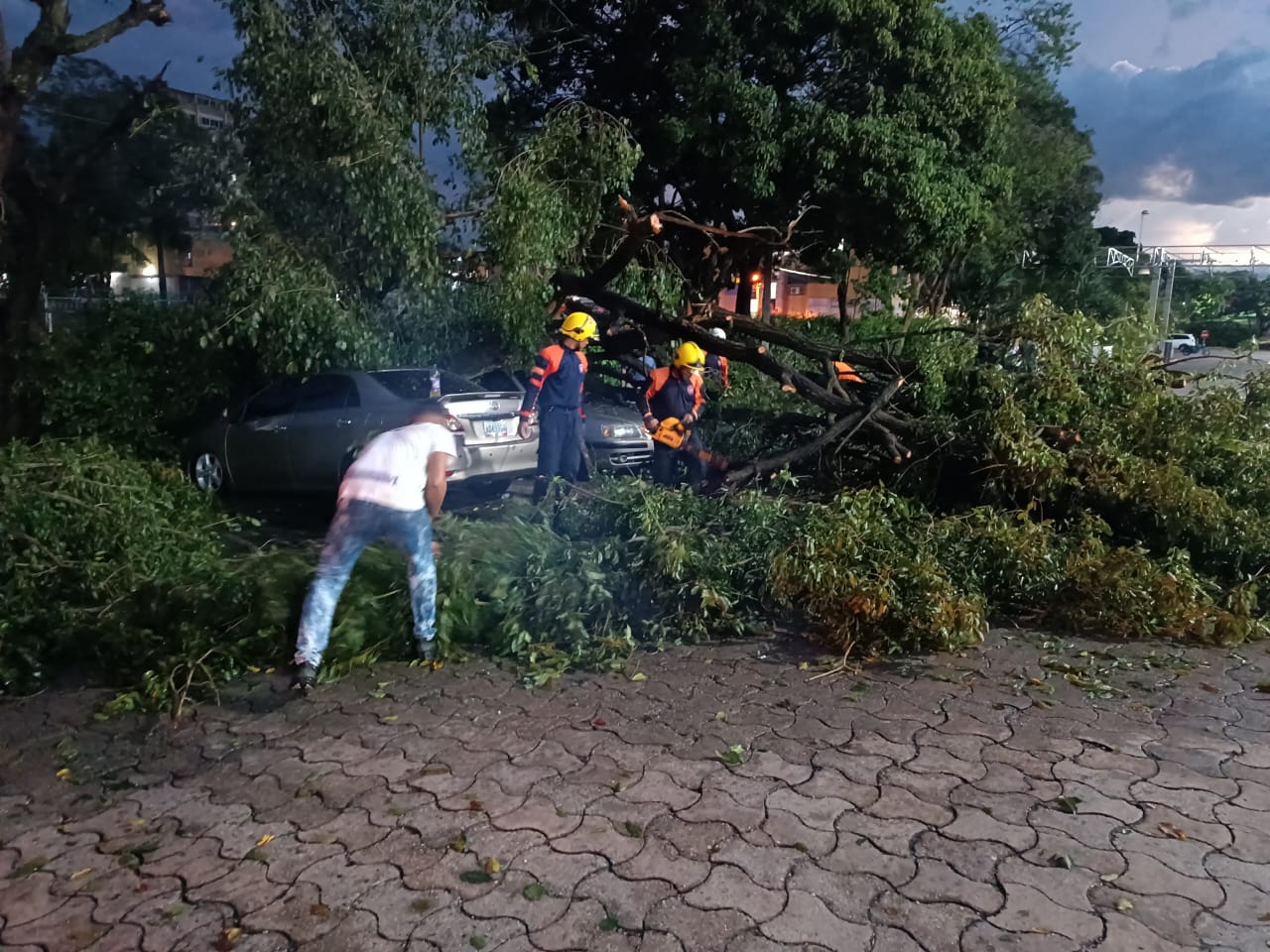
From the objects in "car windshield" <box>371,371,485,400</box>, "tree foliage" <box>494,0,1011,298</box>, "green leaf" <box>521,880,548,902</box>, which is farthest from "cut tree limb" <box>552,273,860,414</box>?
"green leaf" <box>521,880,548,902</box>

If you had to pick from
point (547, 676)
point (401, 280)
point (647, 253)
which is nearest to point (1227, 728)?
point (547, 676)

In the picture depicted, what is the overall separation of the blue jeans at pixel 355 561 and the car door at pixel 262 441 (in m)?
4.46

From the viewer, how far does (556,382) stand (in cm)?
794

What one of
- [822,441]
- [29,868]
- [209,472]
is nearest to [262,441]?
[209,472]

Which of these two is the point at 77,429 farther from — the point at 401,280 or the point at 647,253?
the point at 647,253

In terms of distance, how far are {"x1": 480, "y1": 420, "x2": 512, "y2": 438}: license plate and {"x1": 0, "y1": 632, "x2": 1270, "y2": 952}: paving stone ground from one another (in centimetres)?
388

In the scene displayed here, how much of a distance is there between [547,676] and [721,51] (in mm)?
12246

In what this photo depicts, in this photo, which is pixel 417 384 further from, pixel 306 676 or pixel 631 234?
pixel 306 676

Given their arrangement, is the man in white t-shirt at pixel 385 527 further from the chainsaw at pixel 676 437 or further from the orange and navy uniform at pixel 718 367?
the orange and navy uniform at pixel 718 367

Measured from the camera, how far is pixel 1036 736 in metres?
4.20

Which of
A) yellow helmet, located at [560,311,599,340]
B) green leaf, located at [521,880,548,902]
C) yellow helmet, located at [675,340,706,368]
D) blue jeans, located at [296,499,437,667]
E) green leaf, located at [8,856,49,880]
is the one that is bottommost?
green leaf, located at [8,856,49,880]

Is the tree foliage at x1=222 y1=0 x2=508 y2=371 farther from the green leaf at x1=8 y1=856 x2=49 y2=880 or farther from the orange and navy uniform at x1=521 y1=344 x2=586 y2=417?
the green leaf at x1=8 y1=856 x2=49 y2=880

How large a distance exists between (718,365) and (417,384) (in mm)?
2947

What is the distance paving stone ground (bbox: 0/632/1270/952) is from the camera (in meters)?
2.96
